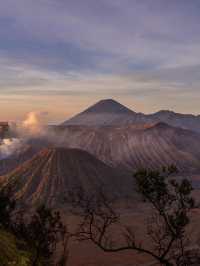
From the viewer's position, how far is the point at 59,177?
112750 mm

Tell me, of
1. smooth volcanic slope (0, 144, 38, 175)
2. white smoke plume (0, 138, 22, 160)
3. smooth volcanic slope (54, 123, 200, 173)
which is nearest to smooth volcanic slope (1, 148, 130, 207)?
smooth volcanic slope (0, 144, 38, 175)

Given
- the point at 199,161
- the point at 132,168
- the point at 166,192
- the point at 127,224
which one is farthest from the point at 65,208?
the point at 199,161

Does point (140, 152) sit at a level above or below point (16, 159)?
above

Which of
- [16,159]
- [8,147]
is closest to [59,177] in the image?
[16,159]

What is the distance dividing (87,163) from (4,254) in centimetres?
10758

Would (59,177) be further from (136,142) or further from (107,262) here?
(136,142)

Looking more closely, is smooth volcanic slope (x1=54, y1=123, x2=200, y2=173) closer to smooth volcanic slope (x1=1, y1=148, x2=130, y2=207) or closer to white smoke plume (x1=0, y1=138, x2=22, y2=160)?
white smoke plume (x1=0, y1=138, x2=22, y2=160)

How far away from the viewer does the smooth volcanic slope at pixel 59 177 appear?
339ft

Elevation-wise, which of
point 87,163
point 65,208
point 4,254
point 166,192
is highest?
point 166,192

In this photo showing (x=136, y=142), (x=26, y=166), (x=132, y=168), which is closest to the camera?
(x=26, y=166)

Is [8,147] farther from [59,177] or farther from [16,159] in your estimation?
[59,177]

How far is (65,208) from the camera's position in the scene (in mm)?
92188

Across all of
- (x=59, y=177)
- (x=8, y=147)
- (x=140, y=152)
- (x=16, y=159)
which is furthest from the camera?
(x=8, y=147)

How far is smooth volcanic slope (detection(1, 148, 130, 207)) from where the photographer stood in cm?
10319
